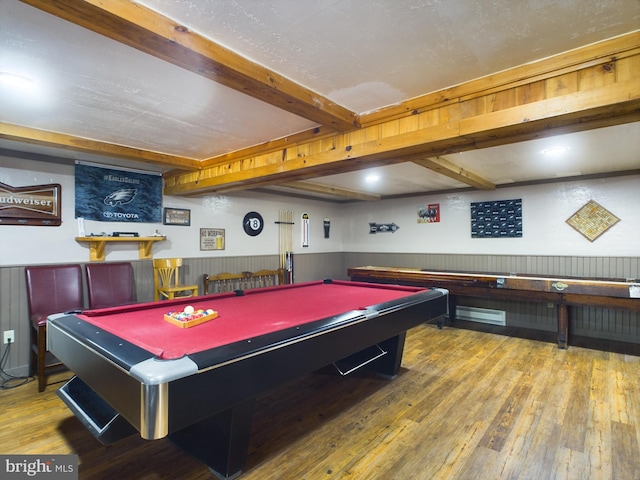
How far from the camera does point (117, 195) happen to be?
13.5 feet

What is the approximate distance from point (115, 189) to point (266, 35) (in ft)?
11.0

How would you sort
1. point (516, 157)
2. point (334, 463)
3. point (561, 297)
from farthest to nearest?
point (561, 297), point (516, 157), point (334, 463)

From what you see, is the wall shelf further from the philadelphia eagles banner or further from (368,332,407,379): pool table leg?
(368,332,407,379): pool table leg

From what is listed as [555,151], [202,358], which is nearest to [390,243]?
[555,151]

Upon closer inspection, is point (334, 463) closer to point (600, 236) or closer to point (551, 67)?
point (551, 67)

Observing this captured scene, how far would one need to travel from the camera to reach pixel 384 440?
7.40ft

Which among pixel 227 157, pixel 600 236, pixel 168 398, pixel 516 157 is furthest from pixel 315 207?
pixel 168 398

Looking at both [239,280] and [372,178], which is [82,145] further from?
[372,178]

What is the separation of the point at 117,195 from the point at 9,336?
5.86ft

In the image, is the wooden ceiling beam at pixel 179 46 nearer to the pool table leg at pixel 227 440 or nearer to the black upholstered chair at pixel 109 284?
the pool table leg at pixel 227 440

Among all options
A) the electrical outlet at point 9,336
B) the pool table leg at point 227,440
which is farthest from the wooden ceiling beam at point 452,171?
the electrical outlet at point 9,336

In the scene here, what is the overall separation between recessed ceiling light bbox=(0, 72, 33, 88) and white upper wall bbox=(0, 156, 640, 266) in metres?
1.81

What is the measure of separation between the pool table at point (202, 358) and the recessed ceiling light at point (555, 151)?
80.7 inches

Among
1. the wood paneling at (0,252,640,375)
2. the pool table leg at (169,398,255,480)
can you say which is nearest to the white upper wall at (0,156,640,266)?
the wood paneling at (0,252,640,375)
